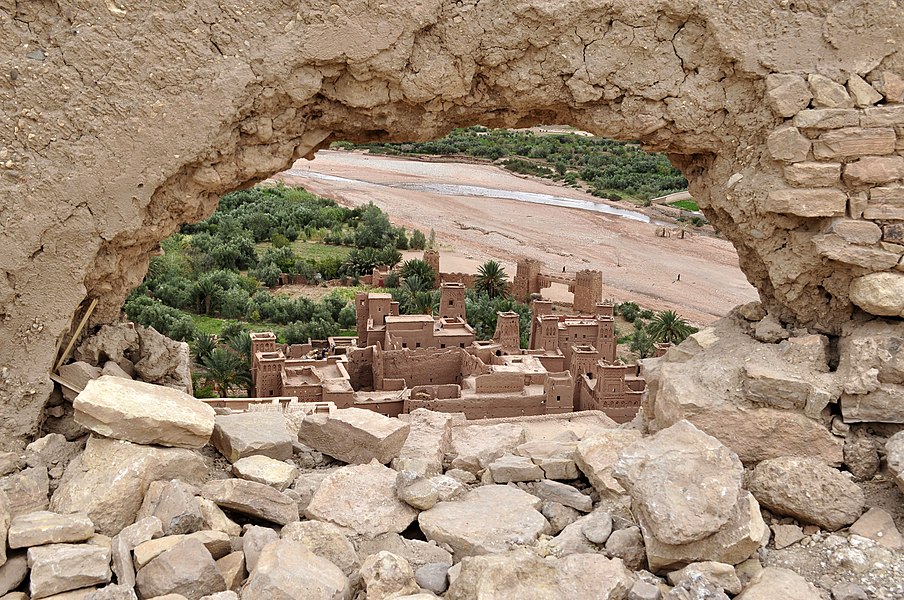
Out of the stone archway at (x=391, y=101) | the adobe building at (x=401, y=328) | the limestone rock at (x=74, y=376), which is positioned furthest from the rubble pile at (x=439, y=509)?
the adobe building at (x=401, y=328)

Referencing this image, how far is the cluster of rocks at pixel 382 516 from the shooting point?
323 cm

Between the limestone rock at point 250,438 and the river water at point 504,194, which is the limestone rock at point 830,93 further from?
the river water at point 504,194

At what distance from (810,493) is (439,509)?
1.79 metres

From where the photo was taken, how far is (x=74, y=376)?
4488mm

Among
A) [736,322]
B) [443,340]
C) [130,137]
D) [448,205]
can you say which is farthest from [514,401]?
[448,205]

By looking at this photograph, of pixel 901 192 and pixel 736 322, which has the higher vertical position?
pixel 901 192

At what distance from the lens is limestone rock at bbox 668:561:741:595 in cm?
320

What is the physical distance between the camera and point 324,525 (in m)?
3.67

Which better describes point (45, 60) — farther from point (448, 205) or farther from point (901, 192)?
point (448, 205)

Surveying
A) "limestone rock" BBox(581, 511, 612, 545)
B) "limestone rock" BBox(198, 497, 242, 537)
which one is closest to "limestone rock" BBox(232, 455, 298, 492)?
"limestone rock" BBox(198, 497, 242, 537)

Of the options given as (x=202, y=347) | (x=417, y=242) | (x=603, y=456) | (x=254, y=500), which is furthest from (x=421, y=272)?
(x=254, y=500)

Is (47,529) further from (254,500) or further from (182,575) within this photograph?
(254,500)

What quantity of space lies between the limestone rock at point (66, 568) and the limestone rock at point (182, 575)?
6.5 inches

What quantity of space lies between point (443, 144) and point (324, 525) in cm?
6284
